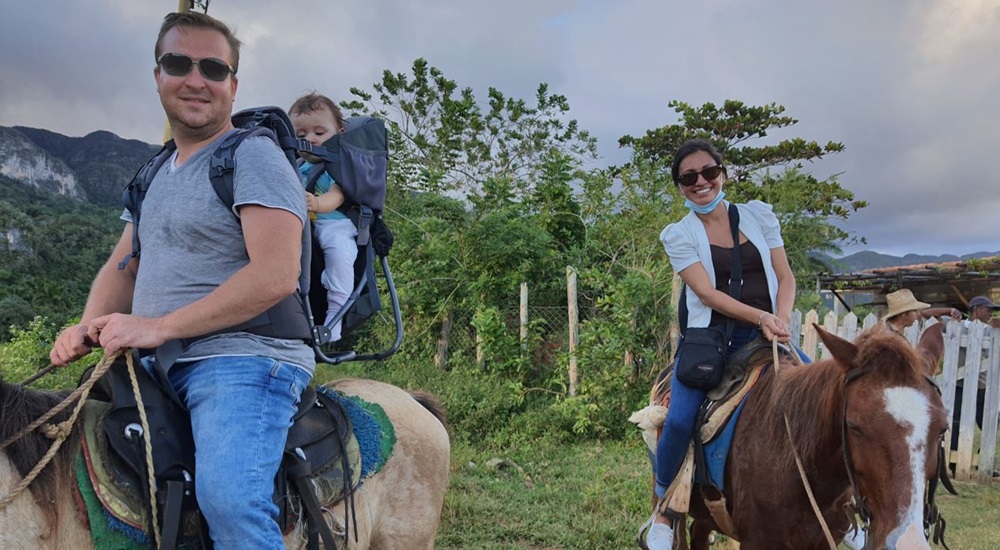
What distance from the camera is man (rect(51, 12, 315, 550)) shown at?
1.72 meters

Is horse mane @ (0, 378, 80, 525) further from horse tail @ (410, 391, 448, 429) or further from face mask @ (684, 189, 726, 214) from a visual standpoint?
face mask @ (684, 189, 726, 214)

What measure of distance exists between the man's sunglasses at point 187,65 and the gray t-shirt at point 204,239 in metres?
0.25

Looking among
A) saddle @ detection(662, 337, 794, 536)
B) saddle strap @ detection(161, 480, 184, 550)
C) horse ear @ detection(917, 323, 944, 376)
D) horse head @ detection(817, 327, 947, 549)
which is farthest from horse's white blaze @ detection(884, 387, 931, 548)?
saddle strap @ detection(161, 480, 184, 550)

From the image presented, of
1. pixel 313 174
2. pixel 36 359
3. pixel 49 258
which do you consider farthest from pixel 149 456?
pixel 49 258

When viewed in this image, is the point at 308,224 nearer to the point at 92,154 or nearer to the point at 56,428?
the point at 56,428

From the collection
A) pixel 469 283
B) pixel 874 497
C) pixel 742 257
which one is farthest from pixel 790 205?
pixel 874 497

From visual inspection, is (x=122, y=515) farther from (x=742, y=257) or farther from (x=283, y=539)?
(x=742, y=257)

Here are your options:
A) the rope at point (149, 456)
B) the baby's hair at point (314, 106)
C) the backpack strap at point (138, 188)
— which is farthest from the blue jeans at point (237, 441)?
the baby's hair at point (314, 106)

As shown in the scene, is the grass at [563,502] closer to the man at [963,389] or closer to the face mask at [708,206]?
the man at [963,389]

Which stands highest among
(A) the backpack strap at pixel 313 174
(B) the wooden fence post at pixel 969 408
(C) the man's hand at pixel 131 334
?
(A) the backpack strap at pixel 313 174

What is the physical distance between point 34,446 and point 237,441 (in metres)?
0.56

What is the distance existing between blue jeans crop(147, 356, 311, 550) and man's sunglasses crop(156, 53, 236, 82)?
89 centimetres

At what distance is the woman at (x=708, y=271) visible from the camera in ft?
10.1

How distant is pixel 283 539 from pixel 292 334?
0.65m
